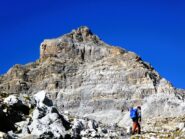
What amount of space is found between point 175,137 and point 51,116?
20.2 feet

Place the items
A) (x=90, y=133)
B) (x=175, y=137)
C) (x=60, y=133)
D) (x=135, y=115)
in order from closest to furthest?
(x=60, y=133) → (x=175, y=137) → (x=90, y=133) → (x=135, y=115)

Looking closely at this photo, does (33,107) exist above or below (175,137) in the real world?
above

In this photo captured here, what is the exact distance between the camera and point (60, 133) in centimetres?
2516

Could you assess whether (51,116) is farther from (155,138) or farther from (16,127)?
(155,138)

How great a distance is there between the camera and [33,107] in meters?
30.4

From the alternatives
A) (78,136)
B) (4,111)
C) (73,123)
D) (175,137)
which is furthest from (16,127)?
(175,137)

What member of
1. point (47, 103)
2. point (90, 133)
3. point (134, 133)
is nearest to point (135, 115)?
point (134, 133)

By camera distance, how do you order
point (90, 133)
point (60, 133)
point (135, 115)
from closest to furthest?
point (60, 133)
point (90, 133)
point (135, 115)

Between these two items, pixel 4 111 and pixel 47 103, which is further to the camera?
pixel 47 103

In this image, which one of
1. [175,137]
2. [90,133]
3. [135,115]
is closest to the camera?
[175,137]

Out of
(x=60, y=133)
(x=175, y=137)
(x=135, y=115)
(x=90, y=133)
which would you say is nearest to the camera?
(x=60, y=133)

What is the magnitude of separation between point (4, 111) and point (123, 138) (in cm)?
685

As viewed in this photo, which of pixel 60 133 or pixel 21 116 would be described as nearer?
pixel 60 133

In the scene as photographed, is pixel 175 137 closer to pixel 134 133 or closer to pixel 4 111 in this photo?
pixel 134 133
